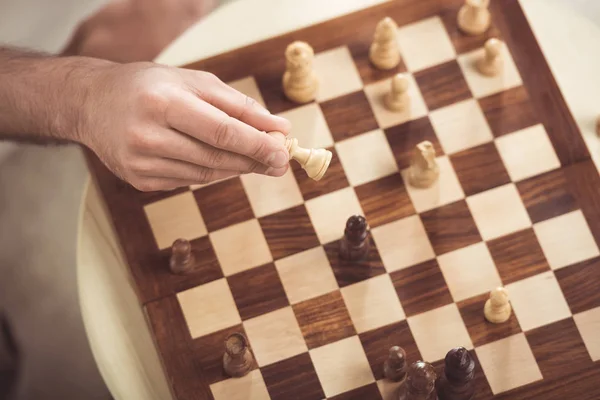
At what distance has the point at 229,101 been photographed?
4.75 ft

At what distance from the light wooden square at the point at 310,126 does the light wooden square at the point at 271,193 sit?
9 cm

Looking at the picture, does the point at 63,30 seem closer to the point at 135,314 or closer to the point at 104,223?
the point at 104,223

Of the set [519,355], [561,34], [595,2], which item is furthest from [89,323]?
[595,2]

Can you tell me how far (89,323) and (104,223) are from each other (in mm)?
254

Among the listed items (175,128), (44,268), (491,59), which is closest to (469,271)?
(491,59)

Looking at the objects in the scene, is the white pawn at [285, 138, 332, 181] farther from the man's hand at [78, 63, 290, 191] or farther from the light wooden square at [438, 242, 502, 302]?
the light wooden square at [438, 242, 502, 302]

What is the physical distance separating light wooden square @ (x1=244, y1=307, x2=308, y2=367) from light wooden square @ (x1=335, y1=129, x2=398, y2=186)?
384 millimetres

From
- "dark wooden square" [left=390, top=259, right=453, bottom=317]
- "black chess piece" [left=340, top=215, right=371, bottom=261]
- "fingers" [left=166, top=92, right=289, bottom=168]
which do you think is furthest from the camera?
"dark wooden square" [left=390, top=259, right=453, bottom=317]

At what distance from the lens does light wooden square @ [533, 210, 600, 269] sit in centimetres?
178

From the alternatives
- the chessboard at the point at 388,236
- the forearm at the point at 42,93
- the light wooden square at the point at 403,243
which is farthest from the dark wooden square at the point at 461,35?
the forearm at the point at 42,93

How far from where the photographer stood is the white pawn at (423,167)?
173 centimetres

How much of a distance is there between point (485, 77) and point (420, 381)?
0.84m

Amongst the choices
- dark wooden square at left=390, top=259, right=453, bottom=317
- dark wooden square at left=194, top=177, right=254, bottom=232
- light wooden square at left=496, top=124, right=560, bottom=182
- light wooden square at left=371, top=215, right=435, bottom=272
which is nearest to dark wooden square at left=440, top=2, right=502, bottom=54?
light wooden square at left=496, top=124, right=560, bottom=182

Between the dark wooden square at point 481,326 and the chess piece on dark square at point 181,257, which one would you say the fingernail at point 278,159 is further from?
the dark wooden square at point 481,326
